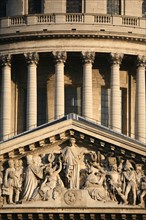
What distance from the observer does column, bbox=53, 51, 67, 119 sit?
131875 millimetres

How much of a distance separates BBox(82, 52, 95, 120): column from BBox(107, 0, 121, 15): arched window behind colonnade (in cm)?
376

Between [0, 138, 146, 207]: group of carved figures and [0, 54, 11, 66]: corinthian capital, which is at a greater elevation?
[0, 54, 11, 66]: corinthian capital

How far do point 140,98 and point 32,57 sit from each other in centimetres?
744

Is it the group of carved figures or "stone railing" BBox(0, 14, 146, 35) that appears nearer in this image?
the group of carved figures

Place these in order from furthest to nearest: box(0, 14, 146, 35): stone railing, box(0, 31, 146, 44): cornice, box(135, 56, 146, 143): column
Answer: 1. box(0, 14, 146, 35): stone railing
2. box(135, 56, 146, 143): column
3. box(0, 31, 146, 44): cornice

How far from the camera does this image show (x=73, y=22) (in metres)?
133

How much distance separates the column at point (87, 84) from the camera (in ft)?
433

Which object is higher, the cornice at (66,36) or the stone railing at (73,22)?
the stone railing at (73,22)

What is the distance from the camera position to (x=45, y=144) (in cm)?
10925

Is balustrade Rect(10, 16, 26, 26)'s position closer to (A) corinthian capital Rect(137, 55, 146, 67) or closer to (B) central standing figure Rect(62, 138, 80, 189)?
(A) corinthian capital Rect(137, 55, 146, 67)

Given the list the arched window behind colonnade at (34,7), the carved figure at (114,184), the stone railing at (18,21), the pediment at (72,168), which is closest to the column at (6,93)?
the stone railing at (18,21)

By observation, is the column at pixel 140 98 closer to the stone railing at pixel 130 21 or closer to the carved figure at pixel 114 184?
the stone railing at pixel 130 21

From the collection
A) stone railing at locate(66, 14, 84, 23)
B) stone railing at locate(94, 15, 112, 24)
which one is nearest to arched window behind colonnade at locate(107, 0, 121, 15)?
stone railing at locate(94, 15, 112, 24)

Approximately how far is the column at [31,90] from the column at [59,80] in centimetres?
137
